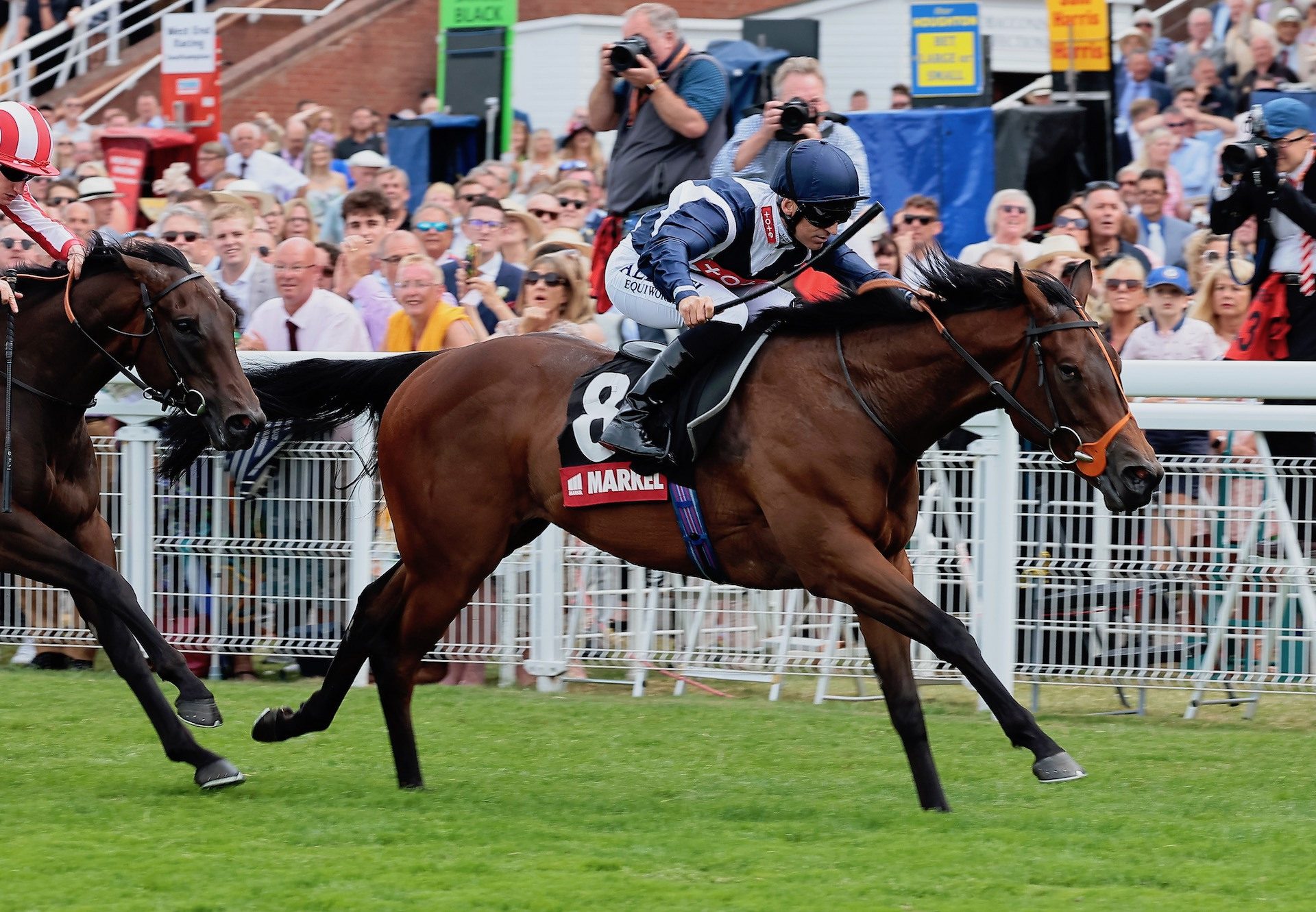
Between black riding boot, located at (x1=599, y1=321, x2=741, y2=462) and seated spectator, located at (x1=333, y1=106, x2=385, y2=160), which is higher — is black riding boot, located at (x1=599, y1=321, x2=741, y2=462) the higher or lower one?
the lower one

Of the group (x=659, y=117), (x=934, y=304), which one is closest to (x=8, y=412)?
(x=934, y=304)

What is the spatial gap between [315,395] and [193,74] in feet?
29.8

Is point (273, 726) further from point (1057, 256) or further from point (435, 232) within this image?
point (435, 232)

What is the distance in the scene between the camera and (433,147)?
15.5 m

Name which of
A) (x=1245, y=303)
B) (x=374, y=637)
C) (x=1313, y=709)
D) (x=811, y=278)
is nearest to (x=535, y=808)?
(x=374, y=637)

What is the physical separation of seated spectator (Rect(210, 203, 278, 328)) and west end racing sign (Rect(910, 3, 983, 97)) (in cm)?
471

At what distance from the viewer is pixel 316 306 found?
8328mm

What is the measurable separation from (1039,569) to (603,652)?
5.96 ft

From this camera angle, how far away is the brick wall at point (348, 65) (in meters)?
19.8

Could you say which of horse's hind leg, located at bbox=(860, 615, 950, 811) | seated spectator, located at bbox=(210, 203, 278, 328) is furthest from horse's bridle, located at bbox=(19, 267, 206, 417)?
seated spectator, located at bbox=(210, 203, 278, 328)

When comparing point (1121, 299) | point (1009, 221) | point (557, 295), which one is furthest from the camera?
point (1009, 221)

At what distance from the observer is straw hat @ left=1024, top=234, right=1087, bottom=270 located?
824cm

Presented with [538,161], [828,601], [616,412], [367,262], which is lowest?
[828,601]

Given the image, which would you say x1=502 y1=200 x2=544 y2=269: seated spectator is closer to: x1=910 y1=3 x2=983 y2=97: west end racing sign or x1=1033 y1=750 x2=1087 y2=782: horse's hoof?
x1=910 y1=3 x2=983 y2=97: west end racing sign
